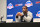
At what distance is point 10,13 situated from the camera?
3297 mm

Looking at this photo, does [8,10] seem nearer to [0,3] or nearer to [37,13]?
[0,3]

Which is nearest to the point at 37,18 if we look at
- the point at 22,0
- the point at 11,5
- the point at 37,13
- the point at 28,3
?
the point at 37,13

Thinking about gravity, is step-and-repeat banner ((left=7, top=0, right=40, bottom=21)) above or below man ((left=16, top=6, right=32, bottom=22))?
above

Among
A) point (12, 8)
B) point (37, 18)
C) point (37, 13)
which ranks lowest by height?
point (37, 18)

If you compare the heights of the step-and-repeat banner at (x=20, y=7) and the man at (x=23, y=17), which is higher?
the step-and-repeat banner at (x=20, y=7)

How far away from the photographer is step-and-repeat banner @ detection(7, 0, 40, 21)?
3.11m

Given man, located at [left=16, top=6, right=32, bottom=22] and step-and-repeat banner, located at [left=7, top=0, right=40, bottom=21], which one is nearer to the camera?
man, located at [left=16, top=6, right=32, bottom=22]

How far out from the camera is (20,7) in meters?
3.25

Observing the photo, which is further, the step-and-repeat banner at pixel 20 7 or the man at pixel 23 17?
the step-and-repeat banner at pixel 20 7

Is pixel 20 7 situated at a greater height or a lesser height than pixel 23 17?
greater

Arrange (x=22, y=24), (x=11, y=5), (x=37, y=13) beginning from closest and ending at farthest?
(x=22, y=24)
(x=37, y=13)
(x=11, y=5)

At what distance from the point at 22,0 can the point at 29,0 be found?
277 mm

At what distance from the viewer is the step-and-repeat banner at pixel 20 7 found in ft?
10.2

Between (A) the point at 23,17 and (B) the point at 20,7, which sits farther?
(B) the point at 20,7
